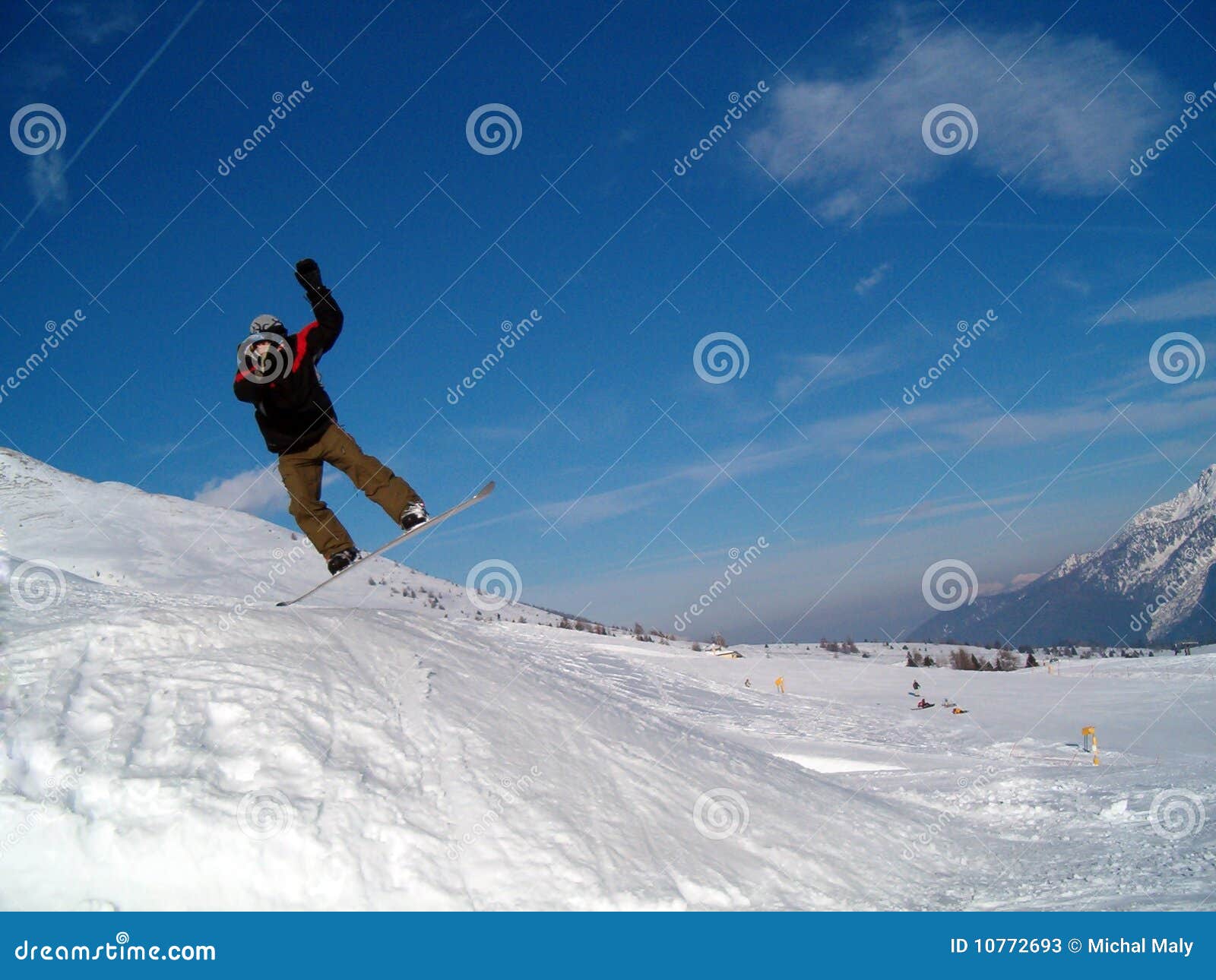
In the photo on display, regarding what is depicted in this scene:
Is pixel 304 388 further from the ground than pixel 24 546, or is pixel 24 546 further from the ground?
pixel 304 388

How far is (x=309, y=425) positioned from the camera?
848 centimetres

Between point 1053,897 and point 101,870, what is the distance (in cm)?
700

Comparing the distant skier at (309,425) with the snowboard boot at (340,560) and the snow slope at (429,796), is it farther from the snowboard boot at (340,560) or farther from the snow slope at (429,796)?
the snow slope at (429,796)

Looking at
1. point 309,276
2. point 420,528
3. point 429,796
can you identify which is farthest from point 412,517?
point 429,796

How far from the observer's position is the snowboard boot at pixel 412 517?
28.4 feet

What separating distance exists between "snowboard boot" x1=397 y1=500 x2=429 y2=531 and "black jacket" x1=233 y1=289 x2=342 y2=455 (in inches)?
51.5

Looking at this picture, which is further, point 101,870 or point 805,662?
point 805,662

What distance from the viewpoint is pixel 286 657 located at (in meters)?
6.97

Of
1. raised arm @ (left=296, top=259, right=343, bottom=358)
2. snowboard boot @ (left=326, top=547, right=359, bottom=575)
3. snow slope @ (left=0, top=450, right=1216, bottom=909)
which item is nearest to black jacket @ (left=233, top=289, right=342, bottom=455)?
raised arm @ (left=296, top=259, right=343, bottom=358)

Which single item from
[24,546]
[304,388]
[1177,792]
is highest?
[304,388]

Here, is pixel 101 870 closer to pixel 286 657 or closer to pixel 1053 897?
pixel 286 657

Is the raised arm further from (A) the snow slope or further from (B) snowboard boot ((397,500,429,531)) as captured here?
(A) the snow slope
